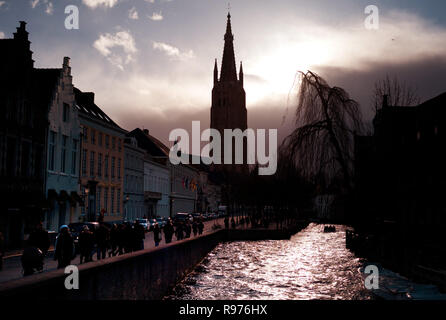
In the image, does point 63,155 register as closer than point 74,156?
Yes

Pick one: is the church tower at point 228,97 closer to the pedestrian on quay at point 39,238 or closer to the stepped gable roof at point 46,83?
the stepped gable roof at point 46,83

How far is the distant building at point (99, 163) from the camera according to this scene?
49875 mm

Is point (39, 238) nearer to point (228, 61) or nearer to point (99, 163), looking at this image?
point (99, 163)

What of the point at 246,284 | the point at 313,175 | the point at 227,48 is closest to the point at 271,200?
the point at 246,284

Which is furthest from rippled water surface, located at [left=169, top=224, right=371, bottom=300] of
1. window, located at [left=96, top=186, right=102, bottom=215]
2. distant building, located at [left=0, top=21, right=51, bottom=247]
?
window, located at [left=96, top=186, right=102, bottom=215]

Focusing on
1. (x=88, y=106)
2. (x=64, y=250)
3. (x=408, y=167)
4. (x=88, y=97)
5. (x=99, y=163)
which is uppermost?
(x=88, y=97)

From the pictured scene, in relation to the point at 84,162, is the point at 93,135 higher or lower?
higher

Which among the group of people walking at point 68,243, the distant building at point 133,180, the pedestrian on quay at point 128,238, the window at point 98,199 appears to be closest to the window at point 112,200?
the distant building at point 133,180

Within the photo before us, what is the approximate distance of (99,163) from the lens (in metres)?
54.3

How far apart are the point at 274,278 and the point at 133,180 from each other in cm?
4579

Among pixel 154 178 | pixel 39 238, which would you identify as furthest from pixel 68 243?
pixel 154 178

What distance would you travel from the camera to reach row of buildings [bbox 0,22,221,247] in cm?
3256
